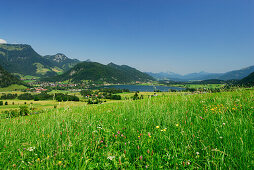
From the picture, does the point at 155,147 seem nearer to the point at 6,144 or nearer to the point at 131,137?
the point at 131,137

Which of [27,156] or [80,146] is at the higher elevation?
[80,146]

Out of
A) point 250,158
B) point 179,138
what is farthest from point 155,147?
point 250,158

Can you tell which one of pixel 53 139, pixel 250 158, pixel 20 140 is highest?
pixel 250 158

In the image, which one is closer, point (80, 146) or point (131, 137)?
point (80, 146)

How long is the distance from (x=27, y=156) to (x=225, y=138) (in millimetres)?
4331

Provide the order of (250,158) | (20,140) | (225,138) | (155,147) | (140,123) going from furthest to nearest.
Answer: (140,123) → (20,140) → (155,147) → (225,138) → (250,158)

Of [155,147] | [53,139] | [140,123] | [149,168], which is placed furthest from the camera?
[140,123]

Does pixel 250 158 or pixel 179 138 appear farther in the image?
pixel 179 138

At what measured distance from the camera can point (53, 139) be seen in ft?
10.6

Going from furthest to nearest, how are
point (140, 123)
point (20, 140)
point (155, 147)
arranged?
point (140, 123)
point (20, 140)
point (155, 147)

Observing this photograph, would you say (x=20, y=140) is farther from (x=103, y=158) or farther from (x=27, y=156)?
(x=103, y=158)

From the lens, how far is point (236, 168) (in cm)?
197

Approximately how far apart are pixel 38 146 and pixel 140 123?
2750 millimetres

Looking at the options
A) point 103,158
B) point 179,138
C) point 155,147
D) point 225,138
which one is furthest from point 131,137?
point 225,138
